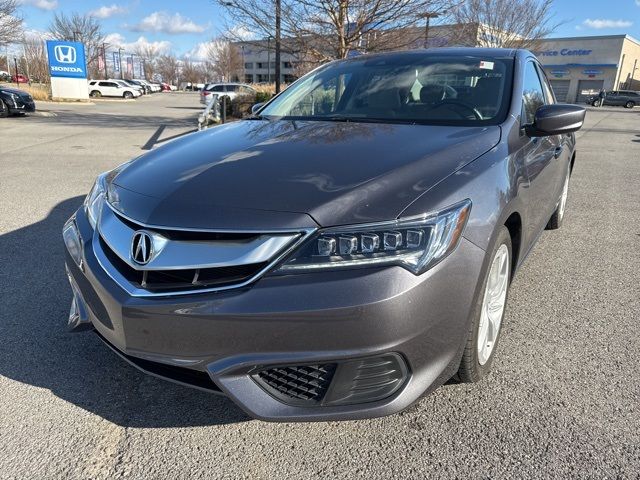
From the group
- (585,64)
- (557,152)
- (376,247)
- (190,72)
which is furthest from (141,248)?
(190,72)

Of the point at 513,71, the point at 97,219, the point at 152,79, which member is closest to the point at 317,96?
the point at 513,71

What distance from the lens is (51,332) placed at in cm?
292

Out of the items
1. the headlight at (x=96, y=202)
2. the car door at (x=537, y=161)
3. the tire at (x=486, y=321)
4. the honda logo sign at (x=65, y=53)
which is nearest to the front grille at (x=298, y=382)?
the tire at (x=486, y=321)

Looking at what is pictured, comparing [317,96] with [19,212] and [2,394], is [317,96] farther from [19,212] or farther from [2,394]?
[19,212]

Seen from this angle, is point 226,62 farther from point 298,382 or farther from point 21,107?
point 298,382

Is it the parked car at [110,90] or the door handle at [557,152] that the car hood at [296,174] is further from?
the parked car at [110,90]

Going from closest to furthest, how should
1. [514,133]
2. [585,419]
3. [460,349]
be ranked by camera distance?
[460,349], [585,419], [514,133]

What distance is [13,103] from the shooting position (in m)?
18.9

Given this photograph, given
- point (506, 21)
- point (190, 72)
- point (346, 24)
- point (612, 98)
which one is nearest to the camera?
point (346, 24)

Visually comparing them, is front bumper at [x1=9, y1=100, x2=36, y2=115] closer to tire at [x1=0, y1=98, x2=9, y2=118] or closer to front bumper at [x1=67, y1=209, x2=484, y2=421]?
tire at [x1=0, y1=98, x2=9, y2=118]

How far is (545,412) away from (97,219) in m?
2.23

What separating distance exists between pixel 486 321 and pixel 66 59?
35959 mm

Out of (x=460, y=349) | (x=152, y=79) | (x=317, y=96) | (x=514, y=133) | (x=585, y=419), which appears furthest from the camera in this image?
(x=152, y=79)

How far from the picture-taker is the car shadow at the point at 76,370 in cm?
227
